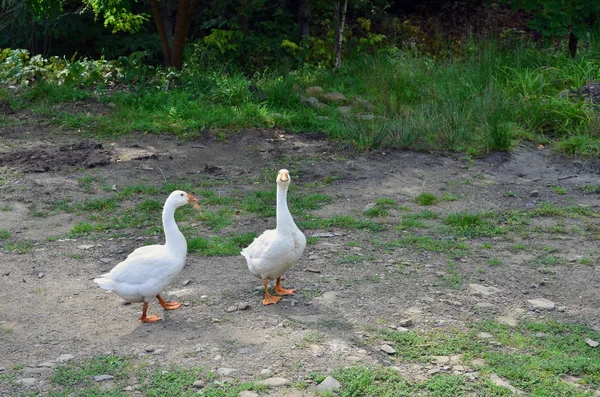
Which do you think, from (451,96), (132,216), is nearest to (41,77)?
(132,216)

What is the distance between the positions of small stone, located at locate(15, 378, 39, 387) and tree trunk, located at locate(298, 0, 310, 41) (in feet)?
41.5

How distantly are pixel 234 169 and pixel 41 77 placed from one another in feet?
17.0

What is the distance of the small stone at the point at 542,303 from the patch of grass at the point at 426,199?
8.02 ft

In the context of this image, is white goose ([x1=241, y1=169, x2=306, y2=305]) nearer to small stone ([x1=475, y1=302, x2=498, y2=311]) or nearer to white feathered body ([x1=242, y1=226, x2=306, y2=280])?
white feathered body ([x1=242, y1=226, x2=306, y2=280])

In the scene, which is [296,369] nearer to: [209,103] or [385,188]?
[385,188]

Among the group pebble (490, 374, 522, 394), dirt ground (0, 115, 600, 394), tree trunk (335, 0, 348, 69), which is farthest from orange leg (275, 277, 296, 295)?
tree trunk (335, 0, 348, 69)

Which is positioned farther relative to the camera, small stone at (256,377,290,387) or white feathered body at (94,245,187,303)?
white feathered body at (94,245,187,303)

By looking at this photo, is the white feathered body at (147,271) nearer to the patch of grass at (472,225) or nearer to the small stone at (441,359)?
the small stone at (441,359)

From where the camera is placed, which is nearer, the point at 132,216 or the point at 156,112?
the point at 132,216

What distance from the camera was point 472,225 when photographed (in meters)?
7.16

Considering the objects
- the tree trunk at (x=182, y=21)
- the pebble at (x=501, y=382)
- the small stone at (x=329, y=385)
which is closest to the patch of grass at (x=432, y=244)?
the pebble at (x=501, y=382)

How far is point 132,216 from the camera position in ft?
24.3

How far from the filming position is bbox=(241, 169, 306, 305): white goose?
525cm

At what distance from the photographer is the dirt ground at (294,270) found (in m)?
4.84
